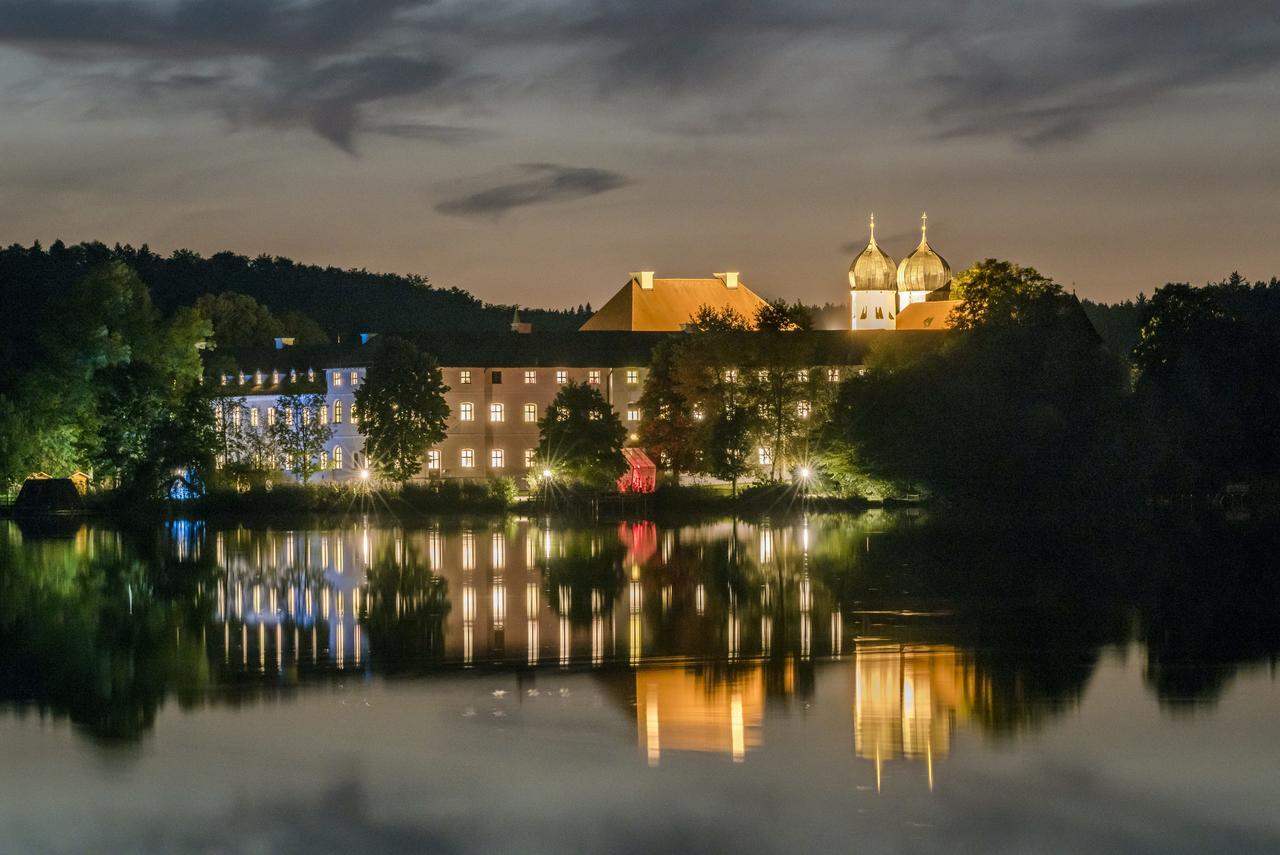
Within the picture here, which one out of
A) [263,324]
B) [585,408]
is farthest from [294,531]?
[263,324]

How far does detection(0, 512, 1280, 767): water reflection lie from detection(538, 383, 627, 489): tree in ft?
80.2

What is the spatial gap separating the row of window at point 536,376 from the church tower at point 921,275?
83.9 ft

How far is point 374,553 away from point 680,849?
104 ft

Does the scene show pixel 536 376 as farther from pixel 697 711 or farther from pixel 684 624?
pixel 697 711

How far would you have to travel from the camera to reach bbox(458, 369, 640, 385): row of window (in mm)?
86250

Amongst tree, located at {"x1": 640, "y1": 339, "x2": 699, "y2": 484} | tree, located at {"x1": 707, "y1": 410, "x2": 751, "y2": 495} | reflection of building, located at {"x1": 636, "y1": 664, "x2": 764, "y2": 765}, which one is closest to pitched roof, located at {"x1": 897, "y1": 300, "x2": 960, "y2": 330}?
Answer: tree, located at {"x1": 640, "y1": 339, "x2": 699, "y2": 484}

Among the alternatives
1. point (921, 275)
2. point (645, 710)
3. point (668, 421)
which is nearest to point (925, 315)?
point (921, 275)

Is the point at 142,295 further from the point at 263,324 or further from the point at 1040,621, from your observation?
the point at 1040,621

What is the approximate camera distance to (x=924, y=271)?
10912cm

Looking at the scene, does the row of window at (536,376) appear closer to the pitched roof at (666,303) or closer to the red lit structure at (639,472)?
the red lit structure at (639,472)

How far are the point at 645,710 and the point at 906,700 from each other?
3036mm

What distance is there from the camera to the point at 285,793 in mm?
17594

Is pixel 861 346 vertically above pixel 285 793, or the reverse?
pixel 861 346

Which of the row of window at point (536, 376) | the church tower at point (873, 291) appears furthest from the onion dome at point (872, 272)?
the row of window at point (536, 376)
